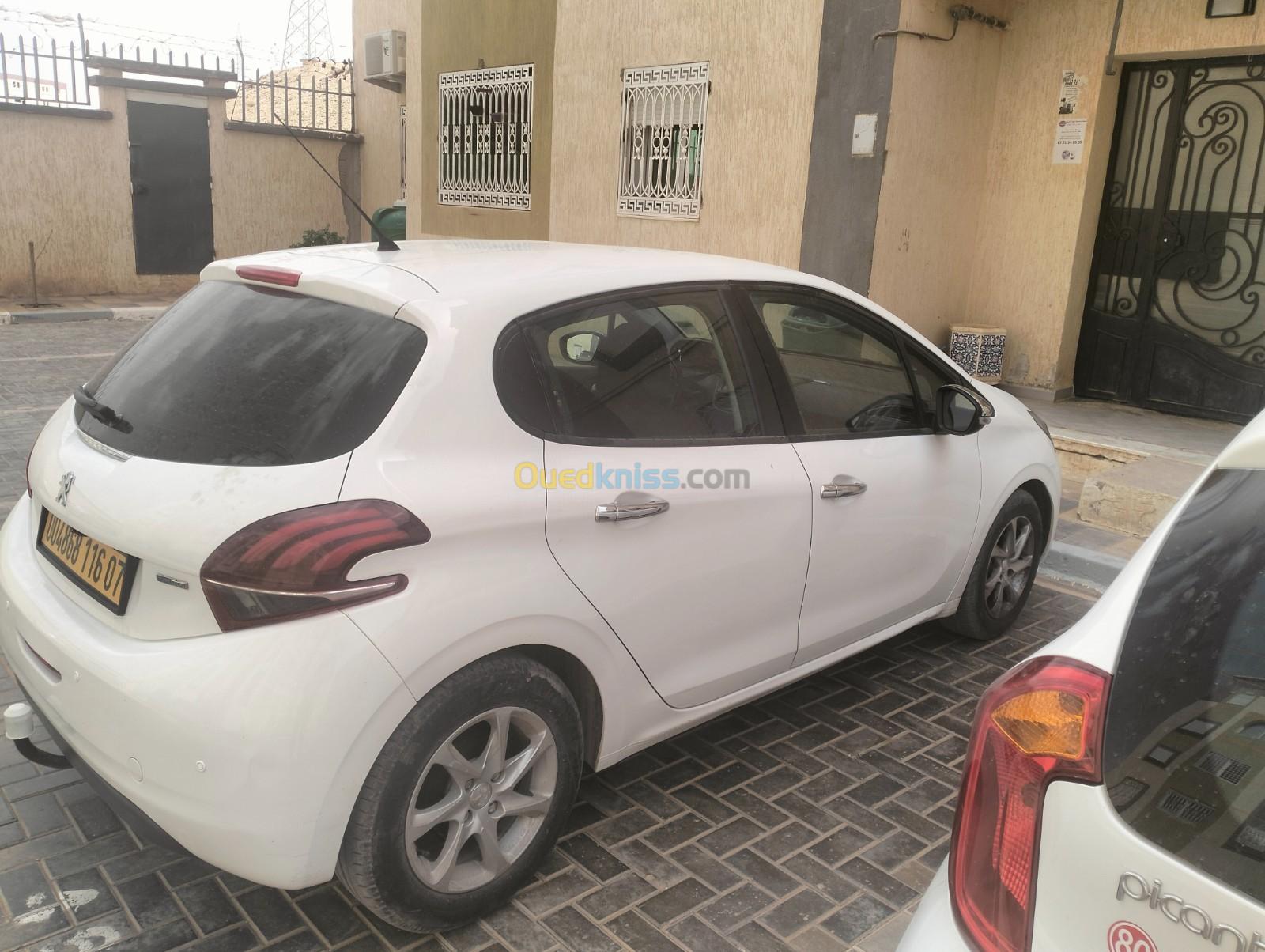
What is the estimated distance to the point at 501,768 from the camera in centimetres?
263

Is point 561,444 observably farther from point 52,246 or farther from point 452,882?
point 52,246

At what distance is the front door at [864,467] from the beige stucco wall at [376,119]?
14410mm

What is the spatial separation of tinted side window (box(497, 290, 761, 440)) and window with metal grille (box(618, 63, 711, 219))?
6.28 m

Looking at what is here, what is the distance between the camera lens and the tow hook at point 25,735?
2.72 metres

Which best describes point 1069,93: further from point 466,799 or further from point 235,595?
point 235,595

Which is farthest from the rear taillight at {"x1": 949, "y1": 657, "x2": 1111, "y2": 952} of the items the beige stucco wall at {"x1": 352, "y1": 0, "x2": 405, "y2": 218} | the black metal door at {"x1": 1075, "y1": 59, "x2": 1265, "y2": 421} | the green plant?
the beige stucco wall at {"x1": 352, "y1": 0, "x2": 405, "y2": 218}

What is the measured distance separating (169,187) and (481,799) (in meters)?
14.7

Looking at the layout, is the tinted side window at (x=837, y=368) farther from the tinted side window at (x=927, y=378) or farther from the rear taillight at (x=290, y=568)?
the rear taillight at (x=290, y=568)

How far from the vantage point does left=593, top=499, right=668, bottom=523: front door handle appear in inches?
107

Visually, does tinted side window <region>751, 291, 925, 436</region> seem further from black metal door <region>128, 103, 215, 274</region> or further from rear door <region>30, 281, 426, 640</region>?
black metal door <region>128, 103, 215, 274</region>

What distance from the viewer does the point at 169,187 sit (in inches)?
591

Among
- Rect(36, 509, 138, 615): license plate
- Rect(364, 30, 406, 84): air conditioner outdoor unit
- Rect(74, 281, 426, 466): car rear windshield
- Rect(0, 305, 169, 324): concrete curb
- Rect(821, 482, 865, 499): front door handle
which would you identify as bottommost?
Rect(0, 305, 169, 324): concrete curb

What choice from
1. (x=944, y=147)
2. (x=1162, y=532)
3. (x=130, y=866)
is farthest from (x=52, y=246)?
(x=1162, y=532)

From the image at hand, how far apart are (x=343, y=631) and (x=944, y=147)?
7.22m
